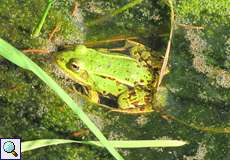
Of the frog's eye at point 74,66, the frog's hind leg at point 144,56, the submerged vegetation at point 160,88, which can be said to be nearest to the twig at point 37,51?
the submerged vegetation at point 160,88

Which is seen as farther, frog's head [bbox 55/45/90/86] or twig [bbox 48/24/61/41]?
twig [bbox 48/24/61/41]

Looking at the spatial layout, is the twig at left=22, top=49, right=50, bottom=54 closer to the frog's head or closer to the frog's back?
the frog's head

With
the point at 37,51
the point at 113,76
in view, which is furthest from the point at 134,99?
the point at 37,51

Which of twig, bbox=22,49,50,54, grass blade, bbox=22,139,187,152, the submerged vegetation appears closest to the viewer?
grass blade, bbox=22,139,187,152

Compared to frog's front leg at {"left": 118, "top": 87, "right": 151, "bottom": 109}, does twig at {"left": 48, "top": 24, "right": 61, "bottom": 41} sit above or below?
above

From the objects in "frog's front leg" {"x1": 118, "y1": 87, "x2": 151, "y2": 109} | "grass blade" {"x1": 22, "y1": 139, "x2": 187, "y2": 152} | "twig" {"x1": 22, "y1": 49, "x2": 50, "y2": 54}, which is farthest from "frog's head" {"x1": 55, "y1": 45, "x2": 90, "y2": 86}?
"grass blade" {"x1": 22, "y1": 139, "x2": 187, "y2": 152}
